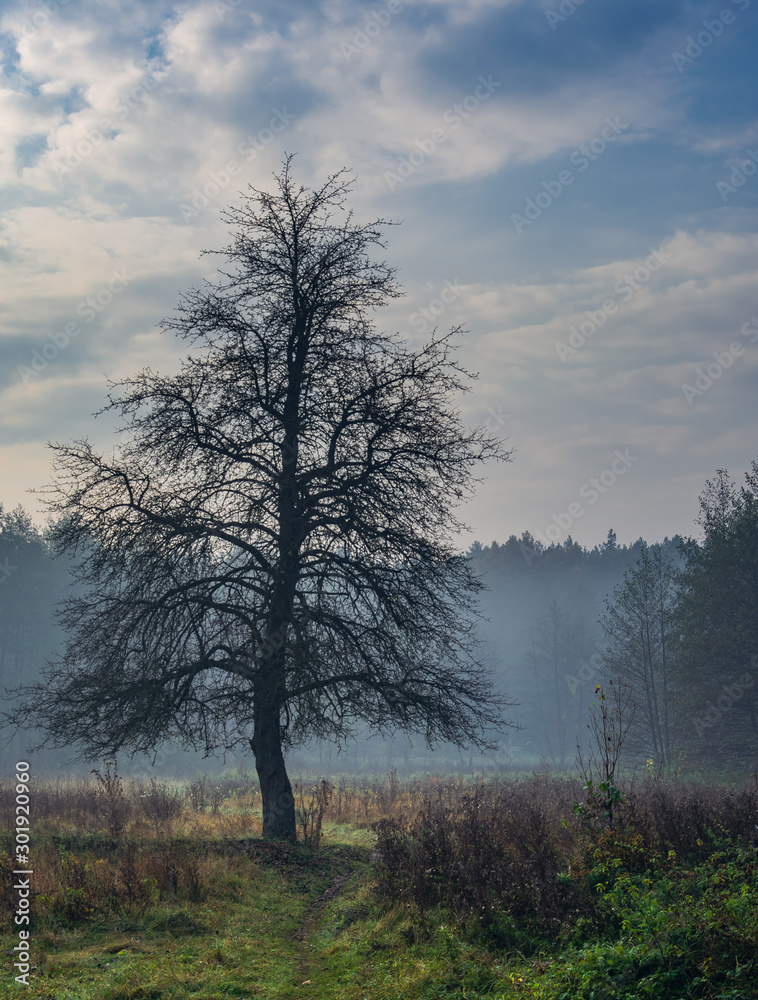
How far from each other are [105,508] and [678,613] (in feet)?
88.7

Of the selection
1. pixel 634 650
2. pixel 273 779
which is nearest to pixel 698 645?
pixel 634 650

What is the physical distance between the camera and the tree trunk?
12.8 meters

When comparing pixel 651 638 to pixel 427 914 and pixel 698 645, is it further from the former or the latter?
pixel 427 914

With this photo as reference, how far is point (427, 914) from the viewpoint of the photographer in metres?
7.63

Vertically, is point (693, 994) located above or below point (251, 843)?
above

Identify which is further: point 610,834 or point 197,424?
point 197,424

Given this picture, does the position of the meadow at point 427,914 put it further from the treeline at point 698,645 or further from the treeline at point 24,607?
the treeline at point 24,607

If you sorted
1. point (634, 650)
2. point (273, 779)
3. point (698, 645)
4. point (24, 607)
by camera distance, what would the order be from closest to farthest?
1. point (273, 779)
2. point (698, 645)
3. point (634, 650)
4. point (24, 607)

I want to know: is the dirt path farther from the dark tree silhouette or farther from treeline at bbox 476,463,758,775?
treeline at bbox 476,463,758,775

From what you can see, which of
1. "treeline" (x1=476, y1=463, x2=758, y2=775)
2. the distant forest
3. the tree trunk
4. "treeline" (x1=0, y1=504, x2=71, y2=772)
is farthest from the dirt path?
"treeline" (x1=0, y1=504, x2=71, y2=772)

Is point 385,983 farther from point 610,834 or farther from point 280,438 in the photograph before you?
point 280,438

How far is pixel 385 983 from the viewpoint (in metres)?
6.25

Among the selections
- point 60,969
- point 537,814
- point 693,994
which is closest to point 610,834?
point 537,814

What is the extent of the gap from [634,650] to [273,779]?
25.9m
